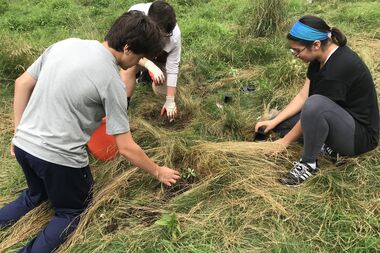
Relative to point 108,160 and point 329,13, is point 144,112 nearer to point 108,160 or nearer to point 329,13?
point 108,160

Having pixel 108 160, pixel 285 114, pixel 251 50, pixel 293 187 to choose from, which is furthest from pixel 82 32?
pixel 293 187

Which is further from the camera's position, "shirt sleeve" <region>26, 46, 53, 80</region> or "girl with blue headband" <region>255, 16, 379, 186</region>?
"girl with blue headband" <region>255, 16, 379, 186</region>

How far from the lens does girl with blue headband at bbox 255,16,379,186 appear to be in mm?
2424

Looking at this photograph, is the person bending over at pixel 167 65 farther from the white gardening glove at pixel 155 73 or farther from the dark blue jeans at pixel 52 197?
the dark blue jeans at pixel 52 197

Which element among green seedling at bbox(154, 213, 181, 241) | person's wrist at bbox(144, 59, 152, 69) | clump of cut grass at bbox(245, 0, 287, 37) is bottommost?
clump of cut grass at bbox(245, 0, 287, 37)

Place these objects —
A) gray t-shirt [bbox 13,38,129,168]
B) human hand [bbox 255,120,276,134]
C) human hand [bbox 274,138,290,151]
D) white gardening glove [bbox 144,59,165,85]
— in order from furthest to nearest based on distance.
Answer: white gardening glove [bbox 144,59,165,85]
human hand [bbox 255,120,276,134]
human hand [bbox 274,138,290,151]
gray t-shirt [bbox 13,38,129,168]

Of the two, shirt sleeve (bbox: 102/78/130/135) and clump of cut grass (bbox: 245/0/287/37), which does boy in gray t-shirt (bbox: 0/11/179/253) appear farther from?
clump of cut grass (bbox: 245/0/287/37)

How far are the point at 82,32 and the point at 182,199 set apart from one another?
3616 mm

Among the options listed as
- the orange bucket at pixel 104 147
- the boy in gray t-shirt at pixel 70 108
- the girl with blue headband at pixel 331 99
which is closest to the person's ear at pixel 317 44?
the girl with blue headband at pixel 331 99

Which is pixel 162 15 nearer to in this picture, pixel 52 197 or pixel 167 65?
pixel 167 65

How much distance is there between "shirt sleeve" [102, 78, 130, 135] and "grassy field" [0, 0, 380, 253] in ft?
1.86

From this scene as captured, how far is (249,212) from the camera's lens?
2.39 m

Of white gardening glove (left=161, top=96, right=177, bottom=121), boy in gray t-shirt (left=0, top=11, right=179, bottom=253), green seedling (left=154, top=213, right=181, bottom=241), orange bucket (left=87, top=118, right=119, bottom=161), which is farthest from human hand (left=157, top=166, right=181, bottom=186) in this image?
white gardening glove (left=161, top=96, right=177, bottom=121)

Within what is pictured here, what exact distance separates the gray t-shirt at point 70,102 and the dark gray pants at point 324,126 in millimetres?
1095
